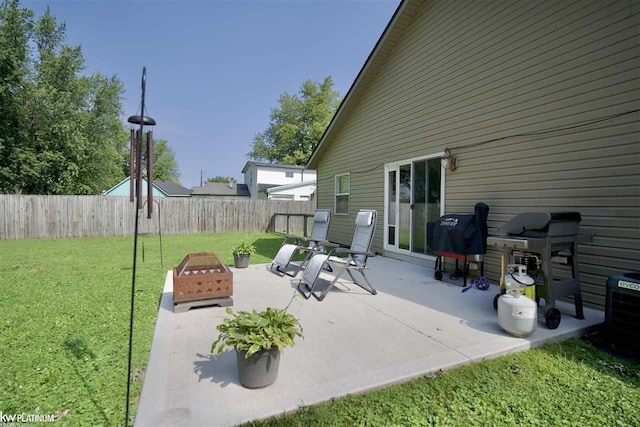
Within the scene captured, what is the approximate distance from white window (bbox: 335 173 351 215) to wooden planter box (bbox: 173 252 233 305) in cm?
602

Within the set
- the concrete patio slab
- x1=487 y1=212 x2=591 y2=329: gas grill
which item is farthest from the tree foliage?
x1=487 y1=212 x2=591 y2=329: gas grill

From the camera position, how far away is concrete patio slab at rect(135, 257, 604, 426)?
187 cm

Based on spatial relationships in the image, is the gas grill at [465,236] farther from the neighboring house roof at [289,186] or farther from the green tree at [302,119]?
the green tree at [302,119]

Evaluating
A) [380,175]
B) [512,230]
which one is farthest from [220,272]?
[380,175]

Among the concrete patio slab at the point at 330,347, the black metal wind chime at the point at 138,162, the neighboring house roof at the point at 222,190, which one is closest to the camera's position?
the black metal wind chime at the point at 138,162

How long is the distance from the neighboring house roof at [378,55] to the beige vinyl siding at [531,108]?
0.17ft

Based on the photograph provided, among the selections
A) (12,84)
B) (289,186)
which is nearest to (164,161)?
(289,186)

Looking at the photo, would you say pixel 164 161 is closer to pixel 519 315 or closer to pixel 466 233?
pixel 466 233

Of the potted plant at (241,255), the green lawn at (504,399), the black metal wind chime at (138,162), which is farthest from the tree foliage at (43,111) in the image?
the green lawn at (504,399)

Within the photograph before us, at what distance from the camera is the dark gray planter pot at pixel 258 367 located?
1.95 m

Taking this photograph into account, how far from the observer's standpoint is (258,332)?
6.45ft

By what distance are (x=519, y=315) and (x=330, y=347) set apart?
1.69 meters

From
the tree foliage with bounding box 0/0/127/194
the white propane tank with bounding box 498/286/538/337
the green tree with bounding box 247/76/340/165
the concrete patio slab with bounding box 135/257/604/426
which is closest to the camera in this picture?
the concrete patio slab with bounding box 135/257/604/426

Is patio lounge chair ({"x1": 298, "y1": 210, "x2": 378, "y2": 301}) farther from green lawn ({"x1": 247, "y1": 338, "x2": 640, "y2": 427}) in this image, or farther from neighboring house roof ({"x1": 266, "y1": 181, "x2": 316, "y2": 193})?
neighboring house roof ({"x1": 266, "y1": 181, "x2": 316, "y2": 193})
